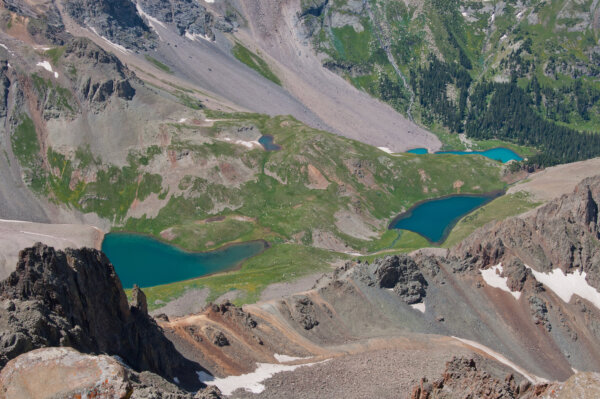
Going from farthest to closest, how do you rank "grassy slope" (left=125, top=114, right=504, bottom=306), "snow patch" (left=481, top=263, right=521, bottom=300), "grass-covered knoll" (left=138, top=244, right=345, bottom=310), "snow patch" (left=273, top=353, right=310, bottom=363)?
"grassy slope" (left=125, top=114, right=504, bottom=306)
"grass-covered knoll" (left=138, top=244, right=345, bottom=310)
"snow patch" (left=481, top=263, right=521, bottom=300)
"snow patch" (left=273, top=353, right=310, bottom=363)

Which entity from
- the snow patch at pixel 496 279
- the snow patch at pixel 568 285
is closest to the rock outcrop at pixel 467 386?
the snow patch at pixel 496 279

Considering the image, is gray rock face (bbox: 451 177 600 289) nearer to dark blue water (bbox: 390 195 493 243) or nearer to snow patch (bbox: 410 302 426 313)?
snow patch (bbox: 410 302 426 313)

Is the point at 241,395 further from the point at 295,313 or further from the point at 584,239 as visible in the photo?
the point at 584,239

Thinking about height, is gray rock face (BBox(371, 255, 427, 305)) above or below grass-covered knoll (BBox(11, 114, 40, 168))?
above

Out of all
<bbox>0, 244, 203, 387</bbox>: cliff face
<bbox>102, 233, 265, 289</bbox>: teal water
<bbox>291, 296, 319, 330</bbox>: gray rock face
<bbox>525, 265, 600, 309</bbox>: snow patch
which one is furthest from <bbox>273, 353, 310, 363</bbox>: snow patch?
<bbox>102, 233, 265, 289</bbox>: teal water

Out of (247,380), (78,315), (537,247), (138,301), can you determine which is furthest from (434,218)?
(78,315)

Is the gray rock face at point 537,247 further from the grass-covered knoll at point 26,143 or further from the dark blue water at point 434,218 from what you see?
the grass-covered knoll at point 26,143

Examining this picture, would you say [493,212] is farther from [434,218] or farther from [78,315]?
[78,315]
